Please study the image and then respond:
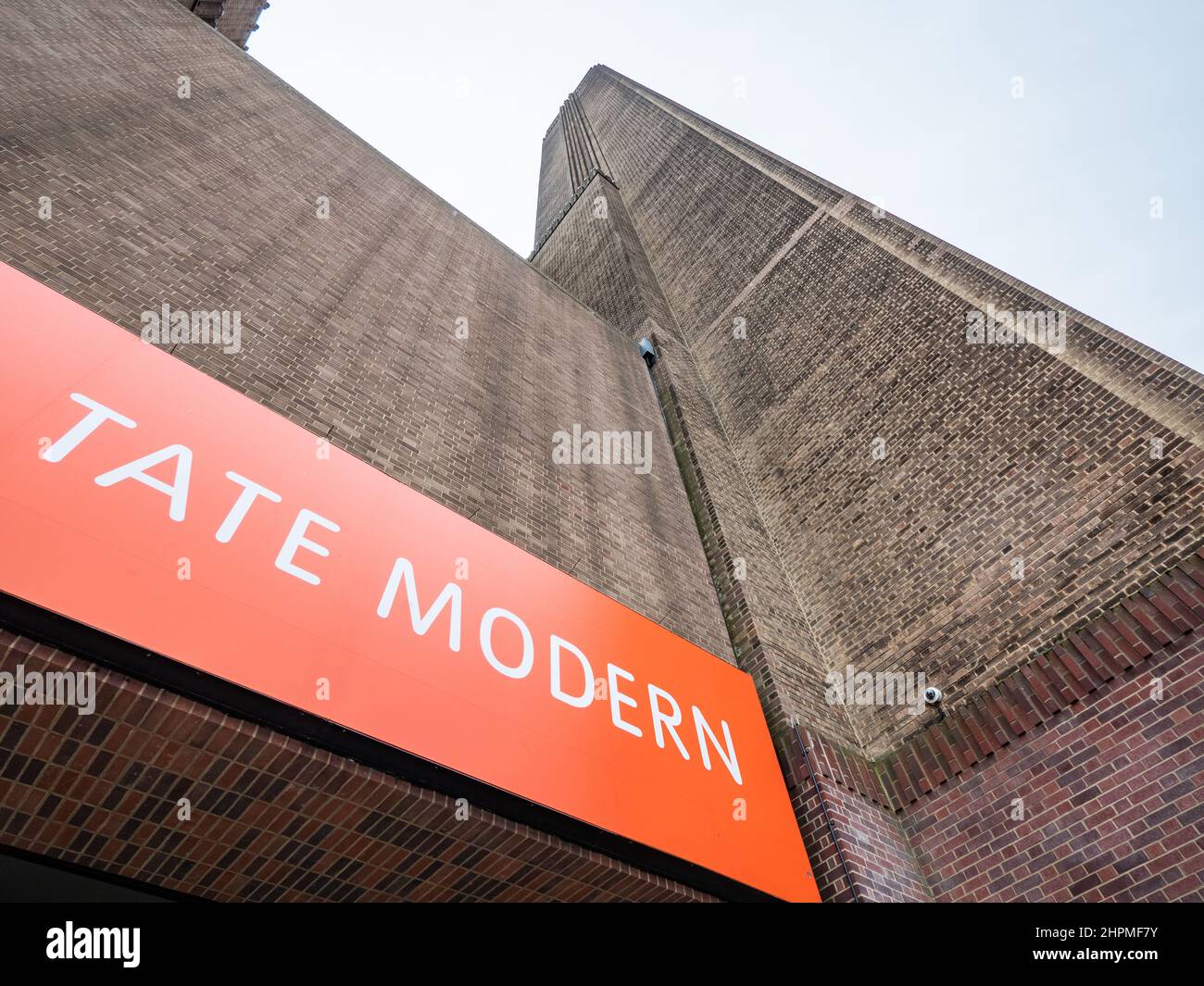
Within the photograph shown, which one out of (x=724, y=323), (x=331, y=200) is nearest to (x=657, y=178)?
(x=724, y=323)

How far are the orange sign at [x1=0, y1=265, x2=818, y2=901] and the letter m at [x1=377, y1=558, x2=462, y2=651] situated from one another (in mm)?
12

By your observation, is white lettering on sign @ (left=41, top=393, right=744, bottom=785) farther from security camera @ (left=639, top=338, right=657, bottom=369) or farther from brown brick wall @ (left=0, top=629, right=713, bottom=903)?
security camera @ (left=639, top=338, right=657, bottom=369)

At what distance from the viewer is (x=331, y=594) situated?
10.2ft

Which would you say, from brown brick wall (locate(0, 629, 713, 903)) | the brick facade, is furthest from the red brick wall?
brown brick wall (locate(0, 629, 713, 903))

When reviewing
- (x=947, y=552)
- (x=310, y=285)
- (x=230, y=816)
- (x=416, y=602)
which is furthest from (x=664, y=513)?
(x=230, y=816)

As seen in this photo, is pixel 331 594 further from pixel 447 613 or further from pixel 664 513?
pixel 664 513

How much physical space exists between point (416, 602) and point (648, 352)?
754cm

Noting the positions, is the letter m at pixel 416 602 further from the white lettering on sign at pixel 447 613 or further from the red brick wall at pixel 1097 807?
the red brick wall at pixel 1097 807

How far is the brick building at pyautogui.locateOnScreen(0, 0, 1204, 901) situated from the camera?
2883mm

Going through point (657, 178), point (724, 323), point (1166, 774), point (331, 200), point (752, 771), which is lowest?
point (1166, 774)

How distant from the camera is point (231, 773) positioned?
8.84ft

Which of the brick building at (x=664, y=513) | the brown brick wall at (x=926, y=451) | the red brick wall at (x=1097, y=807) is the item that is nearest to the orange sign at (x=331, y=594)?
the brick building at (x=664, y=513)

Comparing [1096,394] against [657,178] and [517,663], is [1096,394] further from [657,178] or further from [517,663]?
[657,178]

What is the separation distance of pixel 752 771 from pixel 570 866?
162cm
